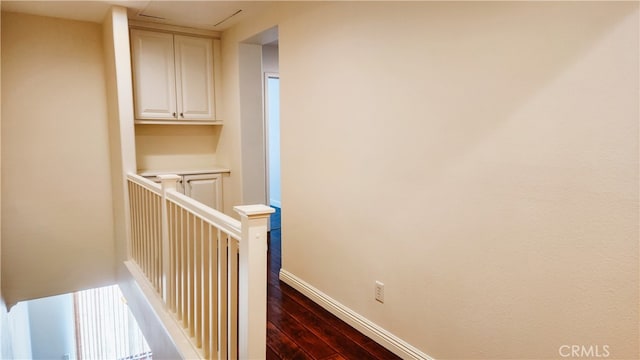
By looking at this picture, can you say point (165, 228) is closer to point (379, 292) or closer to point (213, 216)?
point (213, 216)

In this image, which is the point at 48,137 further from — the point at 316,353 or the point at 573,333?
the point at 573,333

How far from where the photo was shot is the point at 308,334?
2.43 meters

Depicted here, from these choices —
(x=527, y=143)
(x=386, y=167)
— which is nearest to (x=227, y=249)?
(x=386, y=167)

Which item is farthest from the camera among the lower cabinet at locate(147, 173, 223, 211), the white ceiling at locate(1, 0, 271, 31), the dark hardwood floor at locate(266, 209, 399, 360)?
the lower cabinet at locate(147, 173, 223, 211)

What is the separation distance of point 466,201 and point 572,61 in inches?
26.9

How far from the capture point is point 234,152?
4.07 m

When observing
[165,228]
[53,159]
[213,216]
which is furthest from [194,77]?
[213,216]

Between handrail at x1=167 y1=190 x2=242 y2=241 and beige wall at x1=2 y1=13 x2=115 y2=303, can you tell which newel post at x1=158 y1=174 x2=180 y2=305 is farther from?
beige wall at x1=2 y1=13 x2=115 y2=303

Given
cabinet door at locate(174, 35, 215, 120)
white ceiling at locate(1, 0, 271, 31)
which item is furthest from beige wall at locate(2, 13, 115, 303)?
cabinet door at locate(174, 35, 215, 120)

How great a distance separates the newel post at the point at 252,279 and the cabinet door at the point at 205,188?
2772 mm

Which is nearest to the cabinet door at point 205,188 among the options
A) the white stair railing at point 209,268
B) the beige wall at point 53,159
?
the beige wall at point 53,159

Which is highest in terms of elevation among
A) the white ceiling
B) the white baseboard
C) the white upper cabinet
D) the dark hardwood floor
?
the white ceiling

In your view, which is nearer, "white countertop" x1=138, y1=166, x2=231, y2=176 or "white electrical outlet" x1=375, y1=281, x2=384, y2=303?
"white electrical outlet" x1=375, y1=281, x2=384, y2=303

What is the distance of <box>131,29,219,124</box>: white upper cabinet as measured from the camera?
3.70 m
